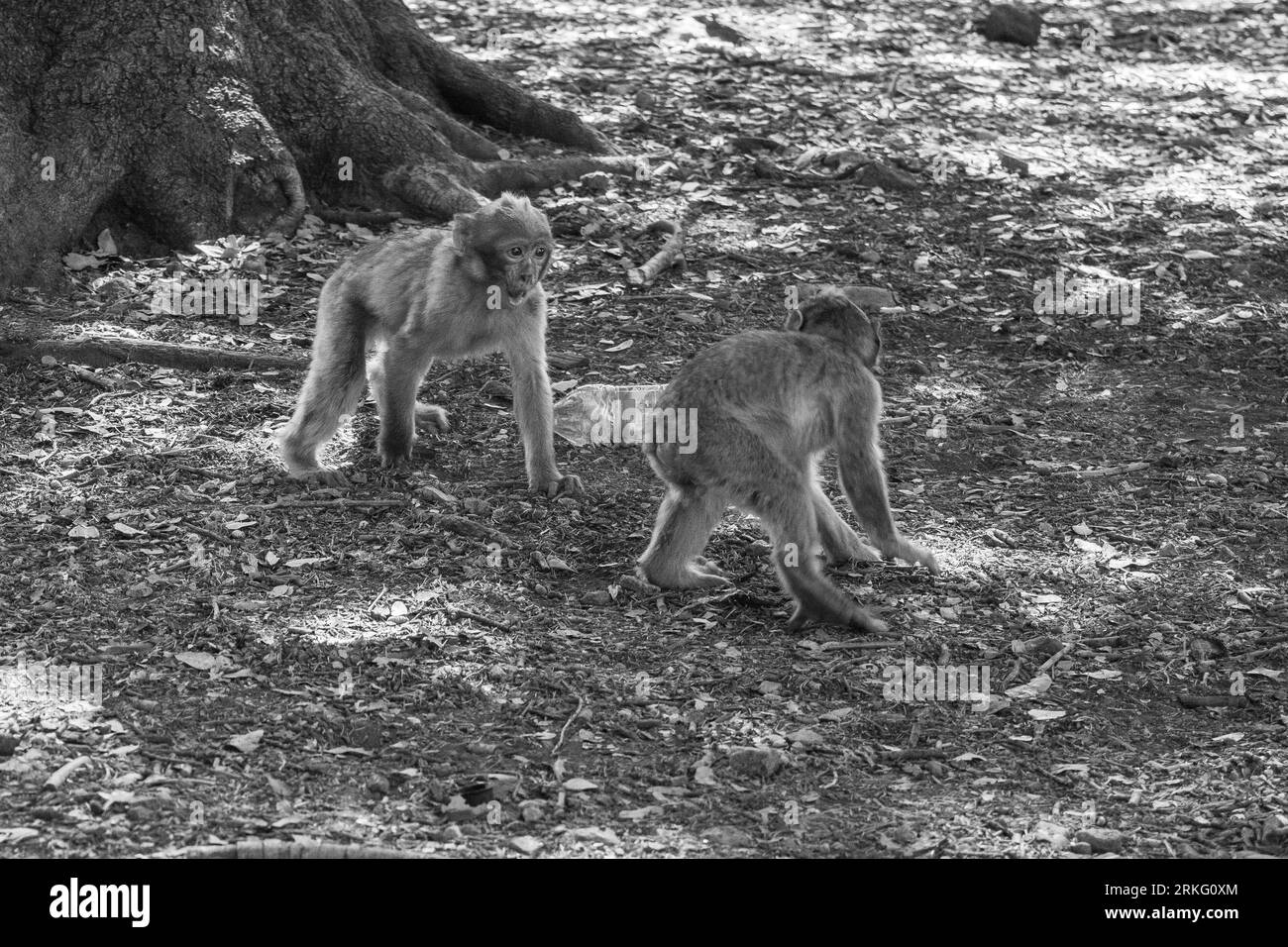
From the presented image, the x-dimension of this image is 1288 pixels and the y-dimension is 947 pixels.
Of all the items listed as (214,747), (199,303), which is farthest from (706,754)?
(199,303)

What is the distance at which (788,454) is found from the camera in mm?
6723

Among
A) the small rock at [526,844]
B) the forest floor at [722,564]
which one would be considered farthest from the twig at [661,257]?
the small rock at [526,844]

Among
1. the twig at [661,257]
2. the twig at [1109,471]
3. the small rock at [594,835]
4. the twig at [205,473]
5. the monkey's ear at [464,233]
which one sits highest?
the monkey's ear at [464,233]

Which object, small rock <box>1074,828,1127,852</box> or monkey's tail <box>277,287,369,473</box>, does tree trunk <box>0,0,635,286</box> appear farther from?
small rock <box>1074,828,1127,852</box>

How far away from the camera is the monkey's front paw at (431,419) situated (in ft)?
28.0

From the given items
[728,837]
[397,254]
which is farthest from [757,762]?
[397,254]

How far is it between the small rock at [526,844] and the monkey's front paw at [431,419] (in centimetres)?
401

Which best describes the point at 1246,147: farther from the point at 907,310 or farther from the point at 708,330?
the point at 708,330

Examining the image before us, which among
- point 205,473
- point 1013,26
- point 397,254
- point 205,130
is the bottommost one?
point 205,473

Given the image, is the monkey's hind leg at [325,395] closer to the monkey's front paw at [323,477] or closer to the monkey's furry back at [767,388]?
the monkey's front paw at [323,477]

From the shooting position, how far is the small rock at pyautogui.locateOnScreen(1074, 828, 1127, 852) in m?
5.02

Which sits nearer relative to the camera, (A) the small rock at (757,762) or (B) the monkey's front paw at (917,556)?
(A) the small rock at (757,762)

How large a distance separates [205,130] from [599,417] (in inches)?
143

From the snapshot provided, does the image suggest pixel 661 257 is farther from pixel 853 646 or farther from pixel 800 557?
pixel 853 646
